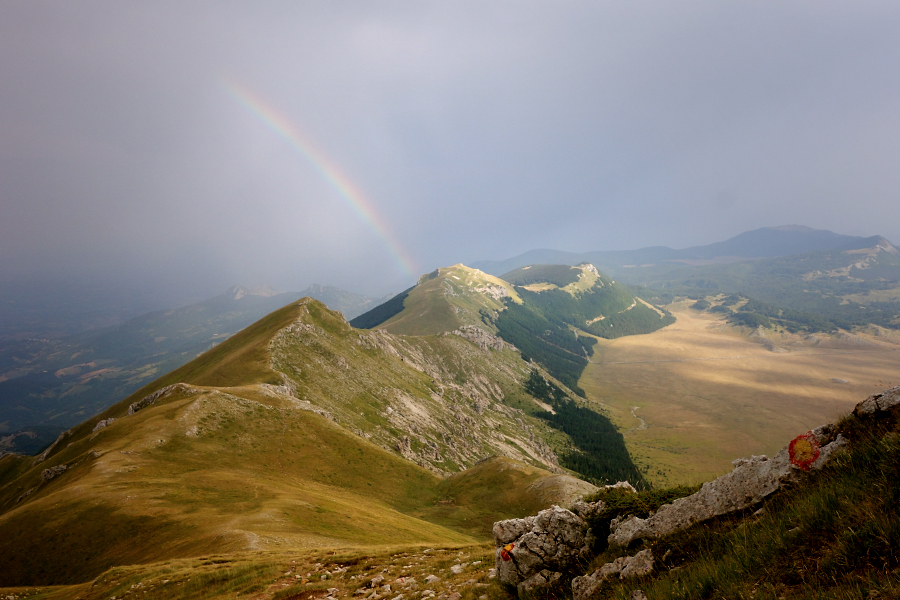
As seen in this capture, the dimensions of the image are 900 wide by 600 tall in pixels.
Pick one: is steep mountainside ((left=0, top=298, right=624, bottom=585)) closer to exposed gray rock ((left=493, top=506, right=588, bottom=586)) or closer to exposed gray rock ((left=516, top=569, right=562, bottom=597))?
exposed gray rock ((left=493, top=506, right=588, bottom=586))

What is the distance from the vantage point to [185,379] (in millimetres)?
107250

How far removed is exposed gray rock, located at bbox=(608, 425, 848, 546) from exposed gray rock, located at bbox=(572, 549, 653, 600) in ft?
3.16

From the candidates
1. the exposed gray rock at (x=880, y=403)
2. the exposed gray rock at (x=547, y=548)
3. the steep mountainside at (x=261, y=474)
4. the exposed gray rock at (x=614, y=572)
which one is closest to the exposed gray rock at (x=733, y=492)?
the exposed gray rock at (x=880, y=403)

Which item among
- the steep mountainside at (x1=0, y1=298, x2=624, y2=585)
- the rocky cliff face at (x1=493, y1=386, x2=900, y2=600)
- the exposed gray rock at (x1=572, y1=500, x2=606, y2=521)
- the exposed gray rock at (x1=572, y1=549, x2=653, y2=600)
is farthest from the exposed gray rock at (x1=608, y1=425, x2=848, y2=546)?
the steep mountainside at (x1=0, y1=298, x2=624, y2=585)

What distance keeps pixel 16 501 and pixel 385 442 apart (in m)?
70.1

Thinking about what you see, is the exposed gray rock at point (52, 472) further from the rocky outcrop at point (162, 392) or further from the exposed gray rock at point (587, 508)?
the exposed gray rock at point (587, 508)

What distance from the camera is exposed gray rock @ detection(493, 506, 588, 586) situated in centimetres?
1167

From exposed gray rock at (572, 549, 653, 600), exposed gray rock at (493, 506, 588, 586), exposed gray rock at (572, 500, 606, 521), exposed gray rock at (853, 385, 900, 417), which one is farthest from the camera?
exposed gray rock at (572, 500, 606, 521)

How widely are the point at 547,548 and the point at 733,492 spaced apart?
20.9 ft

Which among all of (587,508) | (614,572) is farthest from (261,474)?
(614,572)

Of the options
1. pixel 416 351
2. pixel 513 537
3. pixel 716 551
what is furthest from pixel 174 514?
pixel 416 351

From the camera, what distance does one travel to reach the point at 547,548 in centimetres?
1188

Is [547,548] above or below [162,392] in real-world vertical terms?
below

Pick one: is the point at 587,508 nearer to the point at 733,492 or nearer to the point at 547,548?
the point at 547,548
